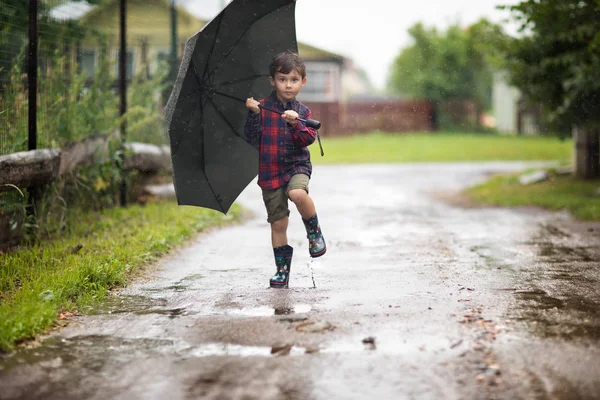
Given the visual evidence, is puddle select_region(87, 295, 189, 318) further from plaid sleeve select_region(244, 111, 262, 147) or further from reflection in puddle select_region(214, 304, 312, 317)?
plaid sleeve select_region(244, 111, 262, 147)

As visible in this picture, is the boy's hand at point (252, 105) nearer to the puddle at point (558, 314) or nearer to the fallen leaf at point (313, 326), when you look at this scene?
the fallen leaf at point (313, 326)

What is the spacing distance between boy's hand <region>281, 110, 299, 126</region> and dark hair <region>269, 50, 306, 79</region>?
0.38m

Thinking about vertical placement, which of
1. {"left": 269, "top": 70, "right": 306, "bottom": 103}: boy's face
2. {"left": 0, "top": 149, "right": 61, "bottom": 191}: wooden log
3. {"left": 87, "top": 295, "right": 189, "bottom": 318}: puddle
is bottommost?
{"left": 87, "top": 295, "right": 189, "bottom": 318}: puddle

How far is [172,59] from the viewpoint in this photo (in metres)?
14.1

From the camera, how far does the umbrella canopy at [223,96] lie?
19.5ft

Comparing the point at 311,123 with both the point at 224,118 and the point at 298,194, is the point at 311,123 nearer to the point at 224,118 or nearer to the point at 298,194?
the point at 298,194

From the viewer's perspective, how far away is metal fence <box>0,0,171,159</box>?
801 centimetres

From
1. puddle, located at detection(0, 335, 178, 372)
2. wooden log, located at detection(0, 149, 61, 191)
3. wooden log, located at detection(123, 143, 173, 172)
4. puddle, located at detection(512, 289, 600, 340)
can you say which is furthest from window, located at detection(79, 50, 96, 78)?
puddle, located at detection(512, 289, 600, 340)

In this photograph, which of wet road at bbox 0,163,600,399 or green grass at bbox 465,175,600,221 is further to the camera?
green grass at bbox 465,175,600,221

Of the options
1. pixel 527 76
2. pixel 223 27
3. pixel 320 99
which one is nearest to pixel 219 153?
pixel 223 27

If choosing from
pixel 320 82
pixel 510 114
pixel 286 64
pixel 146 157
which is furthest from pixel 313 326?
pixel 510 114

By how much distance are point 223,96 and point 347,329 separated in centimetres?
234

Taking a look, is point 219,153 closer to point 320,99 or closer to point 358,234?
point 358,234

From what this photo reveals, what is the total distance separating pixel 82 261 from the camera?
22.1 ft
